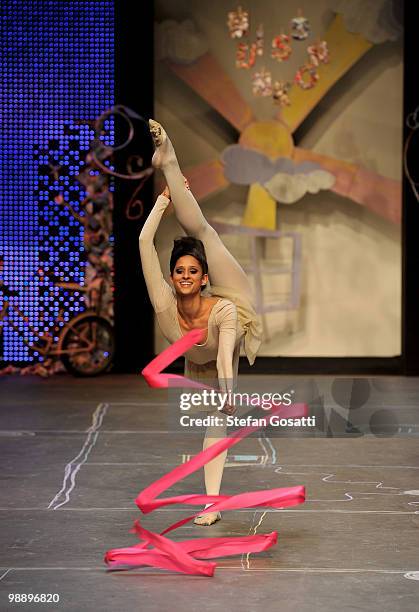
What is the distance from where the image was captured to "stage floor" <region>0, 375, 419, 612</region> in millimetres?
3338

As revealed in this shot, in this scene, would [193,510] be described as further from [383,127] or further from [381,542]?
[383,127]

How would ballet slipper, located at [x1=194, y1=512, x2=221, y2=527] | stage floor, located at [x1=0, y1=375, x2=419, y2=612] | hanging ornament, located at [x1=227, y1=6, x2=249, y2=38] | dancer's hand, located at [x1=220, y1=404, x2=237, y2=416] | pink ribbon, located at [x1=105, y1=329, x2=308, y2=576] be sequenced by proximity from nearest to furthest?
stage floor, located at [x1=0, y1=375, x2=419, y2=612]
pink ribbon, located at [x1=105, y1=329, x2=308, y2=576]
dancer's hand, located at [x1=220, y1=404, x2=237, y2=416]
ballet slipper, located at [x1=194, y1=512, x2=221, y2=527]
hanging ornament, located at [x1=227, y1=6, x2=249, y2=38]

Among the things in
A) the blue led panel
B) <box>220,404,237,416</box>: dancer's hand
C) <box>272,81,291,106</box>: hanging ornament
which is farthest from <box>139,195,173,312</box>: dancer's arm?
<box>272,81,291,106</box>: hanging ornament

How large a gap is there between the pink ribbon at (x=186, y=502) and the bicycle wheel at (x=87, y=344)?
4757mm

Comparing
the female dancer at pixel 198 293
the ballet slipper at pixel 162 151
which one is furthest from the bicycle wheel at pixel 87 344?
the ballet slipper at pixel 162 151

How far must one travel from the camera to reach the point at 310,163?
8.82 metres

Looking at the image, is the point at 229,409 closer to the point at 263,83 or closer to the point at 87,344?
the point at 87,344

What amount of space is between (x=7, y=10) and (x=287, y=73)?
221 cm

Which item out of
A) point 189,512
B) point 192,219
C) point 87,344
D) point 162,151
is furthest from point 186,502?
point 87,344

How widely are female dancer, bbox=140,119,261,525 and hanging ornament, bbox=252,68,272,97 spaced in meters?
4.81

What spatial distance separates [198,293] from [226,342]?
0.70ft

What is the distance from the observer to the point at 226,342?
3988mm

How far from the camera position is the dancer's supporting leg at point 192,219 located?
3.95 metres

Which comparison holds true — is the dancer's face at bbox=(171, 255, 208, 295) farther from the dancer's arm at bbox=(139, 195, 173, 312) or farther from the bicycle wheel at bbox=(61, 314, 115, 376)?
the bicycle wheel at bbox=(61, 314, 115, 376)
